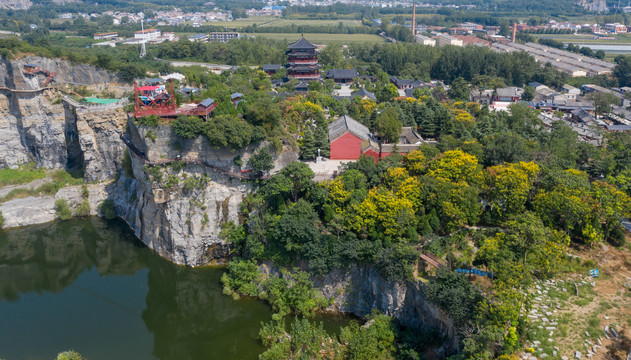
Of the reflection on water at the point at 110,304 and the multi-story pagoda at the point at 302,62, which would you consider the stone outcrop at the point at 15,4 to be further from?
the reflection on water at the point at 110,304

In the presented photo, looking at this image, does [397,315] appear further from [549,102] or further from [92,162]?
[549,102]

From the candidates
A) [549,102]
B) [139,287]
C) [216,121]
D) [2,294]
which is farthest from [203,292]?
[549,102]

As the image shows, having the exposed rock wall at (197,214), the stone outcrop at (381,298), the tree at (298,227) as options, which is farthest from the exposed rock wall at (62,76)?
the stone outcrop at (381,298)

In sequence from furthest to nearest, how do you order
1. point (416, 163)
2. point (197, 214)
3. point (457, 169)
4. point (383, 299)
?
1. point (197, 214)
2. point (416, 163)
3. point (457, 169)
4. point (383, 299)

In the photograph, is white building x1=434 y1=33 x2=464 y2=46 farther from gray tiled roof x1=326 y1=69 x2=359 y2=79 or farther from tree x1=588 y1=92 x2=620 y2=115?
tree x1=588 y1=92 x2=620 y2=115

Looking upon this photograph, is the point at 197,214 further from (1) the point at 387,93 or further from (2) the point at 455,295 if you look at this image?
(1) the point at 387,93

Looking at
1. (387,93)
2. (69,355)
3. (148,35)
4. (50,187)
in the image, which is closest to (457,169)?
(69,355)
